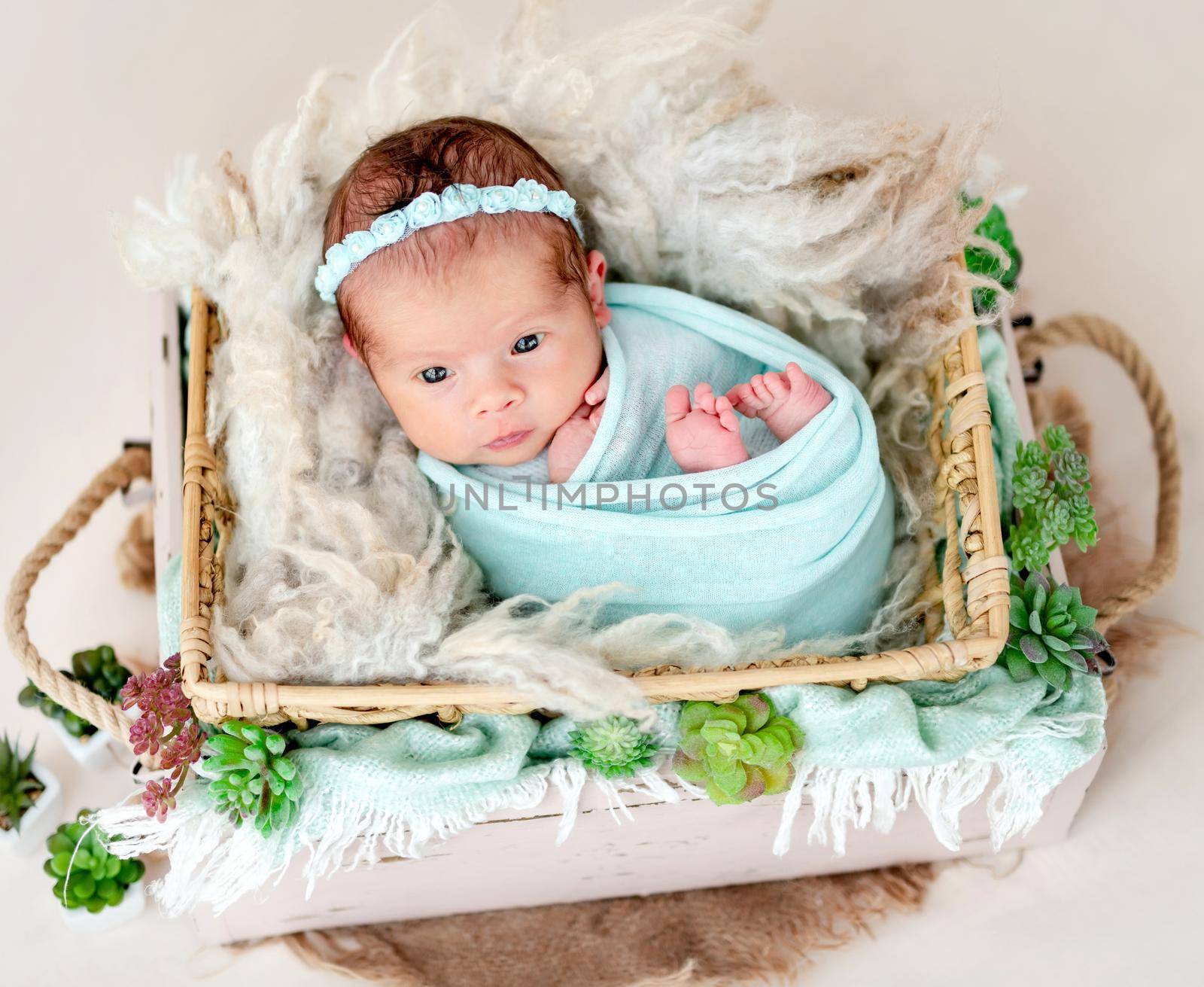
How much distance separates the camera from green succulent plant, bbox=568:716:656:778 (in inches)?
47.6

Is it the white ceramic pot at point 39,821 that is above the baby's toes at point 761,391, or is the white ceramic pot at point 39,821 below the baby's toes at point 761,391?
below

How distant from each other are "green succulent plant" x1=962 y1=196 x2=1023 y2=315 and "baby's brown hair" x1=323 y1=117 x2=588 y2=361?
0.50 metres

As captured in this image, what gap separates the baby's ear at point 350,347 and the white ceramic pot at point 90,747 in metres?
0.64

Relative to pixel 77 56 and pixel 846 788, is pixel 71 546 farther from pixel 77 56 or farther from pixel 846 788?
pixel 846 788

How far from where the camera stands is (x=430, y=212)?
1312 millimetres

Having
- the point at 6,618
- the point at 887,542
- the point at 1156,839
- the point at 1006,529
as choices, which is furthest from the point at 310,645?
the point at 1156,839

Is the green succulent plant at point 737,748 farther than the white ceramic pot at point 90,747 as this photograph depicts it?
No

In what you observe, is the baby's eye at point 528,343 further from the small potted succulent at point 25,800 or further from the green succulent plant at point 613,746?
the small potted succulent at point 25,800

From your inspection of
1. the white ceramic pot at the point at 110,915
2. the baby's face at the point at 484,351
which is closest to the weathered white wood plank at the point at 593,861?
the white ceramic pot at the point at 110,915

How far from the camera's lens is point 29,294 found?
203 centimetres

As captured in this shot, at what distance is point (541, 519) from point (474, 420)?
14 centimetres

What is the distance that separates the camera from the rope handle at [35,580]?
1287 millimetres

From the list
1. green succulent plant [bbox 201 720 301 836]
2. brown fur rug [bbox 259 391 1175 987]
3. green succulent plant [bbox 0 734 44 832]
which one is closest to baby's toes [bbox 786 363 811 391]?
brown fur rug [bbox 259 391 1175 987]

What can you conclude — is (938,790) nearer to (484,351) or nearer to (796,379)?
(796,379)
